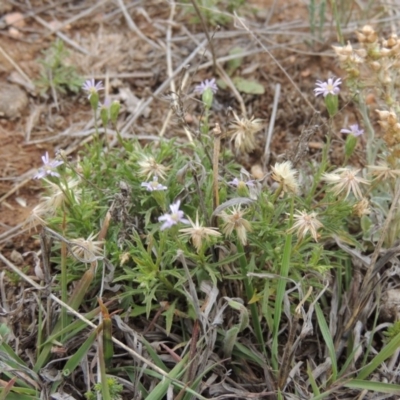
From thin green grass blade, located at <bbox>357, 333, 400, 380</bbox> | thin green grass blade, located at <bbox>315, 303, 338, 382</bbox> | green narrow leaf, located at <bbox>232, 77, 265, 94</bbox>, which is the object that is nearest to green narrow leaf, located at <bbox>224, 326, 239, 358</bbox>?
thin green grass blade, located at <bbox>315, 303, 338, 382</bbox>

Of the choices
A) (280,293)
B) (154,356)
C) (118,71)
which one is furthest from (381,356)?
(118,71)

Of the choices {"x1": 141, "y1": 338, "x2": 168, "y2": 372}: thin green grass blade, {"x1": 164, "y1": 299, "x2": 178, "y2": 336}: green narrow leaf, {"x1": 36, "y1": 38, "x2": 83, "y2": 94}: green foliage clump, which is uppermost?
{"x1": 36, "y1": 38, "x2": 83, "y2": 94}: green foliage clump

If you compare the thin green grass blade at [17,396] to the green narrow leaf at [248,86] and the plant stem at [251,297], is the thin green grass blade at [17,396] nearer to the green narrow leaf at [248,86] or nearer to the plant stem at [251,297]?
the plant stem at [251,297]

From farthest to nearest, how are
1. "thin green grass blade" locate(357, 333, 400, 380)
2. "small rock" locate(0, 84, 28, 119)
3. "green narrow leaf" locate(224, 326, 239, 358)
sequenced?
"small rock" locate(0, 84, 28, 119) < "green narrow leaf" locate(224, 326, 239, 358) < "thin green grass blade" locate(357, 333, 400, 380)

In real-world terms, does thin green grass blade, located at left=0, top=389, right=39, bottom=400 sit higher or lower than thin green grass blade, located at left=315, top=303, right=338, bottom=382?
lower

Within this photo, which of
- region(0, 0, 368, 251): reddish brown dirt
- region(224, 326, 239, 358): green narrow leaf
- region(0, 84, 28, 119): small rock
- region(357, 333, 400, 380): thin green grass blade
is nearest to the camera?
region(357, 333, 400, 380): thin green grass blade

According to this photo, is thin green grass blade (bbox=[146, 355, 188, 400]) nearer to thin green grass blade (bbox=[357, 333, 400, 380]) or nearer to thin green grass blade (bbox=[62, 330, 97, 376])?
thin green grass blade (bbox=[62, 330, 97, 376])

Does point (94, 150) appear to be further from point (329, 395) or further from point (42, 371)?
point (329, 395)
